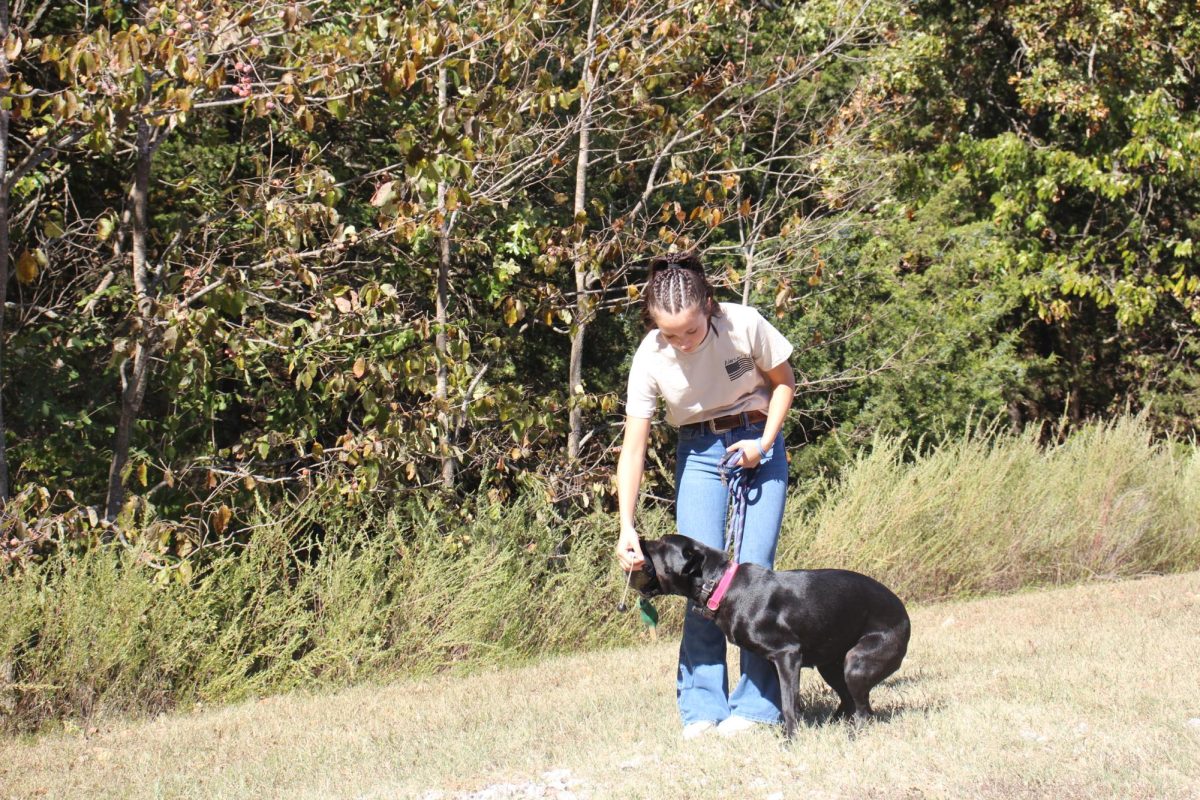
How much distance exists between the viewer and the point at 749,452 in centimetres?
495

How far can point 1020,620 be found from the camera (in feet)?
27.2

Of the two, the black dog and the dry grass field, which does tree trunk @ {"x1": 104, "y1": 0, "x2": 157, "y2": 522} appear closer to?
the dry grass field

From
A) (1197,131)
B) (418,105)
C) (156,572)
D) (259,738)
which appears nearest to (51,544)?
(156,572)

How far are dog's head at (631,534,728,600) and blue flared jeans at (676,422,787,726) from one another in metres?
0.29

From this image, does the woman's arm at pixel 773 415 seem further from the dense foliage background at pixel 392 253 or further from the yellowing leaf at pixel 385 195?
the yellowing leaf at pixel 385 195

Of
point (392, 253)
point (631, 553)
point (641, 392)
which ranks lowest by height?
point (631, 553)

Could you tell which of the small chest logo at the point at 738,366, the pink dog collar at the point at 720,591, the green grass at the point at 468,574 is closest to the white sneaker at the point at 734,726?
the pink dog collar at the point at 720,591

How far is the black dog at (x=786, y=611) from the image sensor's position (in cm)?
476

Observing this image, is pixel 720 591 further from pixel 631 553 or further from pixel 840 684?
pixel 840 684

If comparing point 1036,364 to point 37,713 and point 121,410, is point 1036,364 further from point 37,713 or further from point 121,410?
point 37,713

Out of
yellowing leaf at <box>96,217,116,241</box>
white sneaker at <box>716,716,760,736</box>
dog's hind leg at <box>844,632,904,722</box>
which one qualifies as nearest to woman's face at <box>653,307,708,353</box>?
dog's hind leg at <box>844,632,904,722</box>

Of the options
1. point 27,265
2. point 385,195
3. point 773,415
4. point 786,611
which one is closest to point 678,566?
point 786,611

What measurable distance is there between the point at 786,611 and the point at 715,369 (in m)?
0.98

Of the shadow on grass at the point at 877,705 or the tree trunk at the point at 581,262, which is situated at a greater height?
the tree trunk at the point at 581,262
